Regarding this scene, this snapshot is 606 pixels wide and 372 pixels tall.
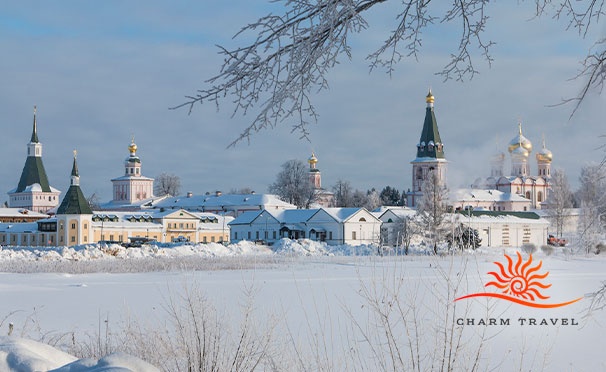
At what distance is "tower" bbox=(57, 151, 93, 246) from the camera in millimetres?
57719

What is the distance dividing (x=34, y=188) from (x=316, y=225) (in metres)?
56.5

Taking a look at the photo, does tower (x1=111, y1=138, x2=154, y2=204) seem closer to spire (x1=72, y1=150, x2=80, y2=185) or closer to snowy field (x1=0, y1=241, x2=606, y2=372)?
spire (x1=72, y1=150, x2=80, y2=185)

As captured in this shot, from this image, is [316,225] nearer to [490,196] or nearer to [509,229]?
[509,229]

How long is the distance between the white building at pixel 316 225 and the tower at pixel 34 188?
4896cm

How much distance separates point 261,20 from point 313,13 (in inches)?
10.3

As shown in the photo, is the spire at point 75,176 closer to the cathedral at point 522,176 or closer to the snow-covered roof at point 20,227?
the snow-covered roof at point 20,227

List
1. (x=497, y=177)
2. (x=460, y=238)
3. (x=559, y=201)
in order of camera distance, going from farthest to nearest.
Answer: (x=497, y=177), (x=559, y=201), (x=460, y=238)

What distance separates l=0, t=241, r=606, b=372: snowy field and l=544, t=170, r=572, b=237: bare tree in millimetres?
44094

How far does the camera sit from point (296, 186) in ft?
278

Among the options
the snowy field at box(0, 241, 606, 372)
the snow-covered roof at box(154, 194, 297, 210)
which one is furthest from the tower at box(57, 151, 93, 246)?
the snowy field at box(0, 241, 606, 372)

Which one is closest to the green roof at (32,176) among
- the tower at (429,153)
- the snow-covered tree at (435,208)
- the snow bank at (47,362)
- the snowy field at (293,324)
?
the tower at (429,153)

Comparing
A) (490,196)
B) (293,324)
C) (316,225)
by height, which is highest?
(490,196)

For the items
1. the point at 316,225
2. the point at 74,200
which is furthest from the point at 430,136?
the point at 74,200

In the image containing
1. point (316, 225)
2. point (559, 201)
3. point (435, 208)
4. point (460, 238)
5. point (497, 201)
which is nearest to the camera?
point (460, 238)
